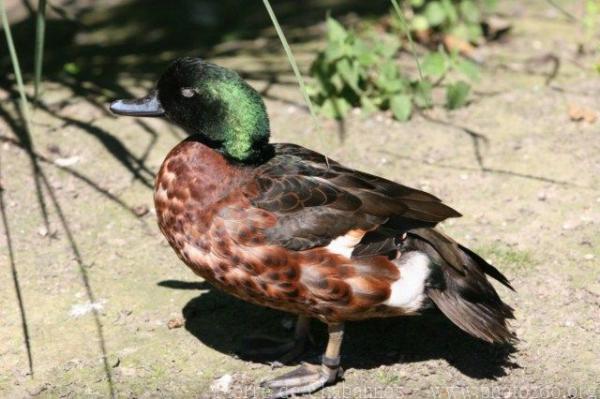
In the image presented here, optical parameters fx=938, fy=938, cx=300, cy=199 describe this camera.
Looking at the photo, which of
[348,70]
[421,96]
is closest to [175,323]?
[348,70]

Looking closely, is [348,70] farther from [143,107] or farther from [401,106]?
[143,107]

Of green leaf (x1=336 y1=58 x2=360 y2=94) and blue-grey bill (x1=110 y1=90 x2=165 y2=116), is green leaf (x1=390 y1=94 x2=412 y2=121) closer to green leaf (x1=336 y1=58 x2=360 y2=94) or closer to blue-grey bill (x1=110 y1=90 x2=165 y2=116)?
green leaf (x1=336 y1=58 x2=360 y2=94)

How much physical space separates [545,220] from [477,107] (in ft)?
3.96

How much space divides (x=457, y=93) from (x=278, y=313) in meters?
1.93

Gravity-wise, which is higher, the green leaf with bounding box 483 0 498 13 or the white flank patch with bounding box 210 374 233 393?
the green leaf with bounding box 483 0 498 13

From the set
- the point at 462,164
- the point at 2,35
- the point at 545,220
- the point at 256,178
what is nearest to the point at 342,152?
the point at 462,164

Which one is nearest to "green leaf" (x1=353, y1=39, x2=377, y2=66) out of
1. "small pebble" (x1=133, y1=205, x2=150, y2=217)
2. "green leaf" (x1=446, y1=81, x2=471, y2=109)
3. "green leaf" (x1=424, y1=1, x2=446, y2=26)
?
"green leaf" (x1=446, y1=81, x2=471, y2=109)

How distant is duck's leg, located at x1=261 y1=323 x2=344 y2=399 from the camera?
138 inches

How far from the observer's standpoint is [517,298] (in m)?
4.00

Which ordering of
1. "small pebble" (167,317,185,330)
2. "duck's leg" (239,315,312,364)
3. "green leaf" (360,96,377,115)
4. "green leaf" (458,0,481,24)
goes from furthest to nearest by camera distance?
"green leaf" (458,0,481,24)
"green leaf" (360,96,377,115)
"small pebble" (167,317,185,330)
"duck's leg" (239,315,312,364)

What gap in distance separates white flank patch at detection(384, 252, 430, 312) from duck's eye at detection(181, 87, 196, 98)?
0.98m

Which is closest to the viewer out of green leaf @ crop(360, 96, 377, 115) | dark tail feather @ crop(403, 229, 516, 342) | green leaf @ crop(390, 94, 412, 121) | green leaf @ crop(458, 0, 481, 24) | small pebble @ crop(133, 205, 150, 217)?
dark tail feather @ crop(403, 229, 516, 342)

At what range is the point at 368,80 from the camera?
18.0 feet

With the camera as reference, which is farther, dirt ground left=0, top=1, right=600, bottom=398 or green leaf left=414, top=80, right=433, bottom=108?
green leaf left=414, top=80, right=433, bottom=108
